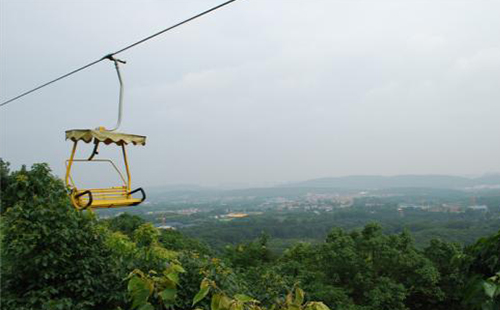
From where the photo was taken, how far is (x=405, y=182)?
5472 inches

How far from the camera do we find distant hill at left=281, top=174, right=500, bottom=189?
10341cm

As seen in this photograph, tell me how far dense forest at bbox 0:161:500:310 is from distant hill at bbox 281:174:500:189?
8802 centimetres

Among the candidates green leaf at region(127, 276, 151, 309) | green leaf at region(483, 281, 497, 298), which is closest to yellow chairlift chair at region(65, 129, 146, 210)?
green leaf at region(127, 276, 151, 309)

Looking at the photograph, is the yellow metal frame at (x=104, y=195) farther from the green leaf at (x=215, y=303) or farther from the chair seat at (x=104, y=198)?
the green leaf at (x=215, y=303)

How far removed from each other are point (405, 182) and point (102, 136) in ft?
480

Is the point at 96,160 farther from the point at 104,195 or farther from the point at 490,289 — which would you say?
the point at 490,289

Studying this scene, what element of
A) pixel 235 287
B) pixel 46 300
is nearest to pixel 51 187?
pixel 46 300

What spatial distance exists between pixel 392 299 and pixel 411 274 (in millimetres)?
1935

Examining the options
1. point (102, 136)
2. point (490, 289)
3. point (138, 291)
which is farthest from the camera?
point (102, 136)

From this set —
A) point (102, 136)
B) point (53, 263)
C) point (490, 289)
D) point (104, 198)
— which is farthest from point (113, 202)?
point (490, 289)

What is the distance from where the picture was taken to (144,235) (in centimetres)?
1065

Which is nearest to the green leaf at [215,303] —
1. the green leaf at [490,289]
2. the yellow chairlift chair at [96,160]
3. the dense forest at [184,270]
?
the dense forest at [184,270]

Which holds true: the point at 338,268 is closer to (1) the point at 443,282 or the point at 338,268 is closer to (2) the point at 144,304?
(1) the point at 443,282

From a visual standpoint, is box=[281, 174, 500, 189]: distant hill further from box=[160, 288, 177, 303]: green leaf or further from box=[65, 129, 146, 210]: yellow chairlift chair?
box=[160, 288, 177, 303]: green leaf
